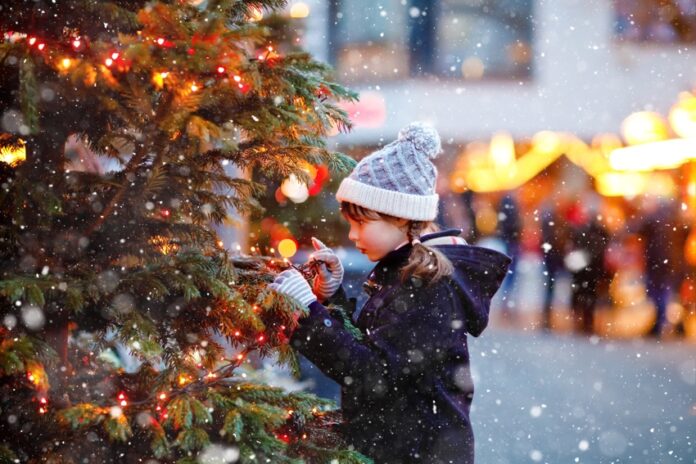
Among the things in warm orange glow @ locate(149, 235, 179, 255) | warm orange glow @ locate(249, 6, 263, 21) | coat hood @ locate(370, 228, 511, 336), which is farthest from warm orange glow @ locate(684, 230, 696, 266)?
warm orange glow @ locate(149, 235, 179, 255)

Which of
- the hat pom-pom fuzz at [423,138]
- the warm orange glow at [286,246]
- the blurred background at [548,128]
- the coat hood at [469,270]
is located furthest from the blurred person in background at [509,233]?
the hat pom-pom fuzz at [423,138]

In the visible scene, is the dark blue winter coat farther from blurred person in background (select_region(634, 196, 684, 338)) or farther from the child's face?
blurred person in background (select_region(634, 196, 684, 338))

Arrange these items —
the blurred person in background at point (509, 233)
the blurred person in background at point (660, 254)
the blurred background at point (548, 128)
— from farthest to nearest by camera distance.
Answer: the blurred person in background at point (509, 233), the blurred background at point (548, 128), the blurred person in background at point (660, 254)

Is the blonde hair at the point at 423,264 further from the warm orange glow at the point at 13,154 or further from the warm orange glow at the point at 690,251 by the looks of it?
the warm orange glow at the point at 690,251

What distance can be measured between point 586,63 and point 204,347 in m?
17.5

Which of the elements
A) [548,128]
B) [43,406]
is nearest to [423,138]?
[43,406]

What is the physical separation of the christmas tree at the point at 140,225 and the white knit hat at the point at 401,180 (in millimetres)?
349

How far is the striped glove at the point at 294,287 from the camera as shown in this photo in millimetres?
2420

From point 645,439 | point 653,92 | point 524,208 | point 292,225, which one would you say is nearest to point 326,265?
point 645,439

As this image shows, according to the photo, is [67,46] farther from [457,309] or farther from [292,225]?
[292,225]

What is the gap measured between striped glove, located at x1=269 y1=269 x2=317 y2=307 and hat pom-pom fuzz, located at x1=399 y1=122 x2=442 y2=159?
2.09 feet

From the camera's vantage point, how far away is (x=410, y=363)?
256cm

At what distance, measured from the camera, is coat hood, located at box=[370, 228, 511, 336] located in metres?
2.77

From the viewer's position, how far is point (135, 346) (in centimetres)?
208
